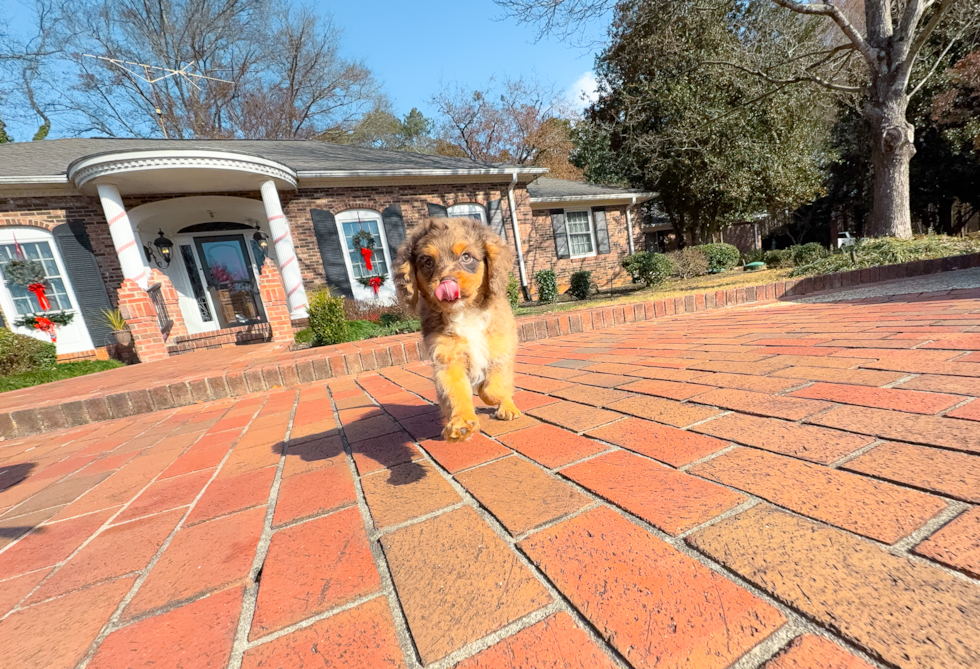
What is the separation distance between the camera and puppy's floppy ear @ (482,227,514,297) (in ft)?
7.05

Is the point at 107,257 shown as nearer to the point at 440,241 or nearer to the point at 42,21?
the point at 440,241

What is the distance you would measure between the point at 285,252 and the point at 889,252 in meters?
13.8

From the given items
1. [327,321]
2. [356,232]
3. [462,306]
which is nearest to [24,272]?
[356,232]

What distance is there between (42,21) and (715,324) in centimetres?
3038

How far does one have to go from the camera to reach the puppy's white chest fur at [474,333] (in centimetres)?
210

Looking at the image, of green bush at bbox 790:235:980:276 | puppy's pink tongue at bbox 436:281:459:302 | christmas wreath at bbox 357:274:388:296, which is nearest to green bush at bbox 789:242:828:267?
green bush at bbox 790:235:980:276

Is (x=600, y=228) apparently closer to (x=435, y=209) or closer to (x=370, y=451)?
(x=435, y=209)

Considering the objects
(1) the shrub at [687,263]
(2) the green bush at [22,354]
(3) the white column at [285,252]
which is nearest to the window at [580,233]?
(1) the shrub at [687,263]

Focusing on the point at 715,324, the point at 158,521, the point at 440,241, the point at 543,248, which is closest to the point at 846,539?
the point at 440,241

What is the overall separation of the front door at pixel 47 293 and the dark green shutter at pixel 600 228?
17588 millimetres

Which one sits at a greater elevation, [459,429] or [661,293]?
[459,429]

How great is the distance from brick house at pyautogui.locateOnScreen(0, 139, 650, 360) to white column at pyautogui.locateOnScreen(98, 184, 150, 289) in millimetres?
27

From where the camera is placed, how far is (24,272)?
9.48 metres

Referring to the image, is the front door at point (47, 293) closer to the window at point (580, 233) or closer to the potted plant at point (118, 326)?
the potted plant at point (118, 326)
